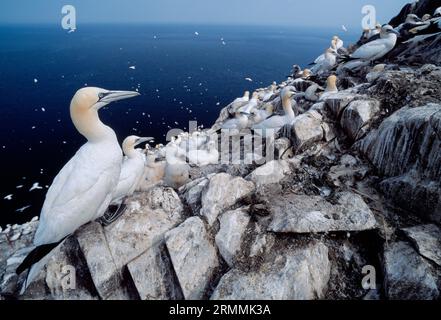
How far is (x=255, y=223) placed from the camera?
159 inches

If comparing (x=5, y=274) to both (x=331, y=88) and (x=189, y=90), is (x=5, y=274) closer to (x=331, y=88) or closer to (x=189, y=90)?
(x=331, y=88)

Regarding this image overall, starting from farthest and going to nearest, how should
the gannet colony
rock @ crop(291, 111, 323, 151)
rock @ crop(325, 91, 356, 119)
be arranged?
rock @ crop(325, 91, 356, 119), rock @ crop(291, 111, 323, 151), the gannet colony

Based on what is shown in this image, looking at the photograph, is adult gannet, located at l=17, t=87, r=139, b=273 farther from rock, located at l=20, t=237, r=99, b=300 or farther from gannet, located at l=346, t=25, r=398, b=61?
gannet, located at l=346, t=25, r=398, b=61

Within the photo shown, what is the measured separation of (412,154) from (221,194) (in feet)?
9.29

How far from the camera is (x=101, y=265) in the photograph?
12.4 feet

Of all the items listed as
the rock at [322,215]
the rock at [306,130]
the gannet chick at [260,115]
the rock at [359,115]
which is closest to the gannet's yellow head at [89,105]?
the rock at [322,215]

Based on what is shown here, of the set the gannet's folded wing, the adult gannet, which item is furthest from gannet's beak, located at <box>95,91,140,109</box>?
the gannet's folded wing

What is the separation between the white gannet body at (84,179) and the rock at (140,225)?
1.42 feet

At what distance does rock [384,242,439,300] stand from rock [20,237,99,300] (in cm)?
355

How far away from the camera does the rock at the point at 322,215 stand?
12.3 ft

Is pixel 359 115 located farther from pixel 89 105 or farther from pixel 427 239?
pixel 89 105

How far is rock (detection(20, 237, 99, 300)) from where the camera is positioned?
148 inches

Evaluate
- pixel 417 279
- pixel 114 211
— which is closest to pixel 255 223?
pixel 417 279

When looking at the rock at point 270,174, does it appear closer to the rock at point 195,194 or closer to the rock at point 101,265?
the rock at point 195,194
